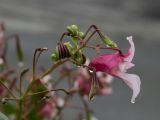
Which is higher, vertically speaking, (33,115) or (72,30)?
(72,30)

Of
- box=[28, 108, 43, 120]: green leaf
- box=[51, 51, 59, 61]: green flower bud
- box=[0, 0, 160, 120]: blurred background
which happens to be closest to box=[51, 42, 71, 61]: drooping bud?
box=[51, 51, 59, 61]: green flower bud

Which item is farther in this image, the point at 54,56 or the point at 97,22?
the point at 97,22

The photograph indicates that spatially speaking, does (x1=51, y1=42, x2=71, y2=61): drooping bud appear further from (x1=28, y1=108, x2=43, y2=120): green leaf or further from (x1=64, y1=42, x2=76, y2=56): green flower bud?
(x1=28, y1=108, x2=43, y2=120): green leaf

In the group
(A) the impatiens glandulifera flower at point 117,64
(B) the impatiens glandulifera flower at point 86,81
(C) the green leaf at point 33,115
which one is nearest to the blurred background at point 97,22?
(B) the impatiens glandulifera flower at point 86,81

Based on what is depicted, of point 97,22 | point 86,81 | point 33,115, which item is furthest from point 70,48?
point 97,22

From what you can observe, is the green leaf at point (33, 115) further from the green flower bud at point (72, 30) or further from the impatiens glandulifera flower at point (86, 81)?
the green flower bud at point (72, 30)

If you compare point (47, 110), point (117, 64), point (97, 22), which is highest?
point (117, 64)

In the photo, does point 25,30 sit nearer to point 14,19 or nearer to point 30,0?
point 14,19

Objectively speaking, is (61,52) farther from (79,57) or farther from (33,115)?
(33,115)
